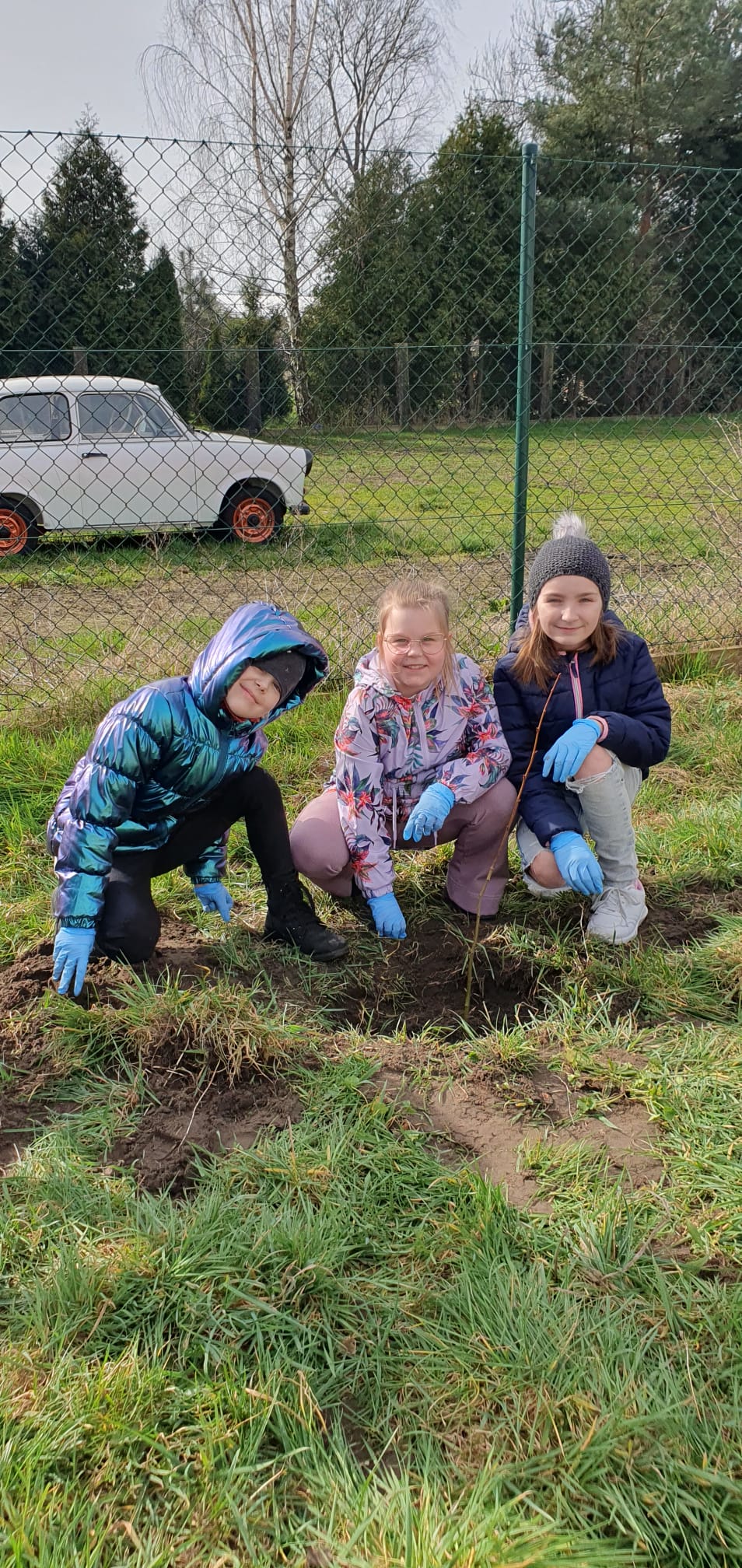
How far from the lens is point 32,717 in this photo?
3783 mm

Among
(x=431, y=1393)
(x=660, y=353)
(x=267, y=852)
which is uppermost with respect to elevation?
(x=660, y=353)

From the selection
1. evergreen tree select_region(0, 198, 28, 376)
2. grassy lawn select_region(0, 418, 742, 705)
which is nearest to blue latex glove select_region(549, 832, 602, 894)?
grassy lawn select_region(0, 418, 742, 705)

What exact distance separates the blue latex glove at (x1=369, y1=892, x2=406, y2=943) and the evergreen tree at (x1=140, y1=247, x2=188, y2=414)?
14.3ft

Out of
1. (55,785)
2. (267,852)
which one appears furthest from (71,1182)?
(55,785)

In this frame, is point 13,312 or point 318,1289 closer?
point 318,1289

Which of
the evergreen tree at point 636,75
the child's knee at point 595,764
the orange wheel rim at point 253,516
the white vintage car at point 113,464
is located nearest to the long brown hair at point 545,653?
the child's knee at point 595,764

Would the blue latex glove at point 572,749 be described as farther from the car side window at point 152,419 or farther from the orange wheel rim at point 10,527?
the orange wheel rim at point 10,527

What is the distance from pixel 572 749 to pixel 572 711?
20 cm

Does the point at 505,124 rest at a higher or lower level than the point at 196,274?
higher

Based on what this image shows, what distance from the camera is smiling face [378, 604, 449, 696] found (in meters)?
2.44

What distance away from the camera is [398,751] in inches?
103

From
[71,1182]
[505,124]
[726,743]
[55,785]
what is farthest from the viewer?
[505,124]

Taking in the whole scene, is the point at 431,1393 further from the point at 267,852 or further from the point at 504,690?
the point at 504,690

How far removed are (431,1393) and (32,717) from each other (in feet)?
9.74
